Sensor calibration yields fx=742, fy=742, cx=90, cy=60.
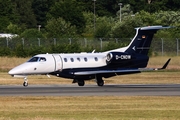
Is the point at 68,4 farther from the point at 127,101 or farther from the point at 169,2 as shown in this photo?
the point at 127,101

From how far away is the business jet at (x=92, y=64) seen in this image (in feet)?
149

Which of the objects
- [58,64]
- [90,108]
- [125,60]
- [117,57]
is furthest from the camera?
[125,60]

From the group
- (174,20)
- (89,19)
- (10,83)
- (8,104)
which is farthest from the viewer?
(89,19)

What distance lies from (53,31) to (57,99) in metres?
64.1

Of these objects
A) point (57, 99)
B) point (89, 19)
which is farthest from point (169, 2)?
point (57, 99)

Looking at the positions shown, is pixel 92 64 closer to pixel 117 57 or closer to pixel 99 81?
pixel 99 81

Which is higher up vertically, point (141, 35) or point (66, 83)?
point (141, 35)

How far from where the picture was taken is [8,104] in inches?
1268

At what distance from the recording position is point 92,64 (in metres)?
46.8

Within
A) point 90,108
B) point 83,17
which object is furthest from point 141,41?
point 83,17

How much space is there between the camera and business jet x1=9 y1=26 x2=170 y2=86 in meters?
45.4

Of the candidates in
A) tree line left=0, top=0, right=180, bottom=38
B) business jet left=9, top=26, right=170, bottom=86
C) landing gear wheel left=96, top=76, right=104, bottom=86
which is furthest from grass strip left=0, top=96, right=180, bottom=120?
tree line left=0, top=0, right=180, bottom=38

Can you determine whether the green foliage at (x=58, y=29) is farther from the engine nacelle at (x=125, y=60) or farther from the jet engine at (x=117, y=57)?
the jet engine at (x=117, y=57)

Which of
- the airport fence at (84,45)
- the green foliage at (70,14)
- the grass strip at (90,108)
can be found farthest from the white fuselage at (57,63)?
the green foliage at (70,14)
